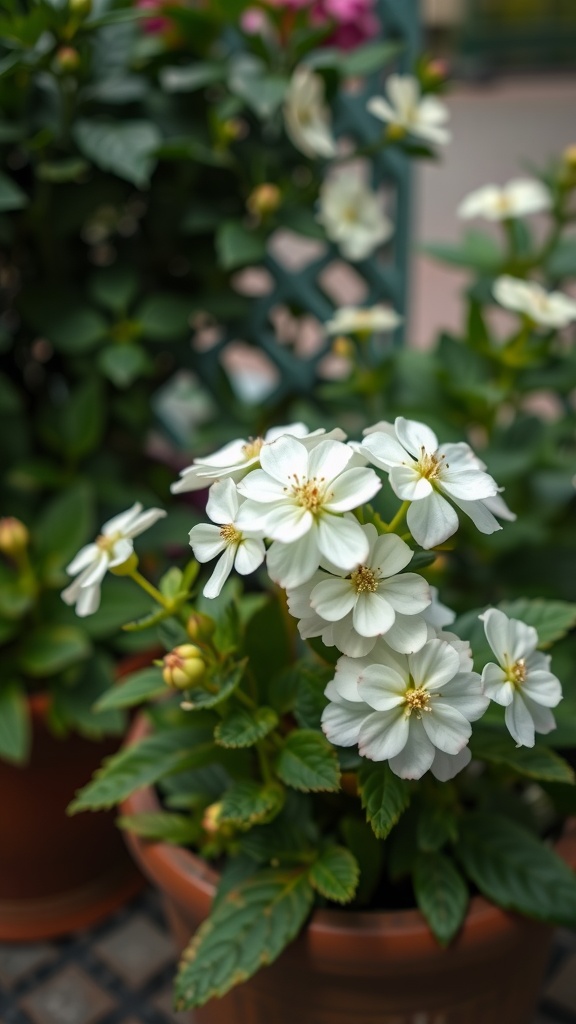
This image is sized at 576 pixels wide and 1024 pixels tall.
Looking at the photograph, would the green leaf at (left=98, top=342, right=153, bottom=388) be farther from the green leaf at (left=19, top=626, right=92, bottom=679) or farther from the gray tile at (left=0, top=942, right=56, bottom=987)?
the gray tile at (left=0, top=942, right=56, bottom=987)

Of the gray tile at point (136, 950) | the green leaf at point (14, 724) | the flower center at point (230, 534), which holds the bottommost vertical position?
the gray tile at point (136, 950)

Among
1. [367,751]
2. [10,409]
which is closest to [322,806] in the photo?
[367,751]

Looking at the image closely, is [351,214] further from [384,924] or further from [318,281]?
[384,924]

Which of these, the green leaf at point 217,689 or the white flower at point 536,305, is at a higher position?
the green leaf at point 217,689

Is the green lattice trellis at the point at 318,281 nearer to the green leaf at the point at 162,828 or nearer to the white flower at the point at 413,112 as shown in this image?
the white flower at the point at 413,112

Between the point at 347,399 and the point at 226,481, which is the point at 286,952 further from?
the point at 347,399

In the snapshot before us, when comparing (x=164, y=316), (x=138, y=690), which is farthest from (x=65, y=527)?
(x=138, y=690)

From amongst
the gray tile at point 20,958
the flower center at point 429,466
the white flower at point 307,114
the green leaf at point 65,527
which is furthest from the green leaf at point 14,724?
the white flower at point 307,114
